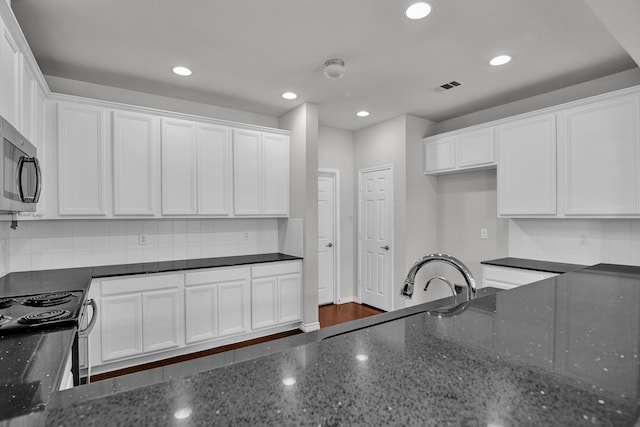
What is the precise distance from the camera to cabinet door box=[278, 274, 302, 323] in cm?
380

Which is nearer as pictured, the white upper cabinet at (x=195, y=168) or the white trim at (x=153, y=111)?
the white trim at (x=153, y=111)

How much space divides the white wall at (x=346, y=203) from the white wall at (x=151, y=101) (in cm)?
105

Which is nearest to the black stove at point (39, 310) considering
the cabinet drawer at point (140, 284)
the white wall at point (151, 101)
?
the cabinet drawer at point (140, 284)

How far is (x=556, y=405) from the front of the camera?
1.73ft

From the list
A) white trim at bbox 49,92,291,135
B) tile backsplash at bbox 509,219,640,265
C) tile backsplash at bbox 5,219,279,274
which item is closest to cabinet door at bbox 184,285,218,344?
tile backsplash at bbox 5,219,279,274

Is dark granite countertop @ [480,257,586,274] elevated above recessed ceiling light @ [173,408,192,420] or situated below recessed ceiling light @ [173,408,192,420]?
below

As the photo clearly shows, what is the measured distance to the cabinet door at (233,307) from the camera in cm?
342

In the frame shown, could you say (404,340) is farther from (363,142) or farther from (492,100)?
(363,142)

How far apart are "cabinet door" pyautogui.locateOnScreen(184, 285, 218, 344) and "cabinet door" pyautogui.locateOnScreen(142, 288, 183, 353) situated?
0.30 ft

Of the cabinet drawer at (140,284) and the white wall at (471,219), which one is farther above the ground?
the white wall at (471,219)

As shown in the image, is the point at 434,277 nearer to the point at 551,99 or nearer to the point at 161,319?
the point at 161,319

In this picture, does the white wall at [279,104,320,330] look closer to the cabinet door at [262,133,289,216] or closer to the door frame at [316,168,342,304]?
the cabinet door at [262,133,289,216]

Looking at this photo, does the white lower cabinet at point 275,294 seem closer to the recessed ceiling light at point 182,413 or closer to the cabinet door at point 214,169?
the cabinet door at point 214,169

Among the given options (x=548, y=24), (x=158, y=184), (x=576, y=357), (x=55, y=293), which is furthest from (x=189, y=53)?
(x=576, y=357)
